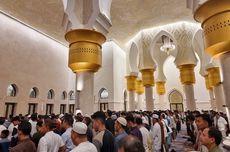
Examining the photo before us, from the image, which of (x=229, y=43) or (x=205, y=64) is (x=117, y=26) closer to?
(x=205, y=64)

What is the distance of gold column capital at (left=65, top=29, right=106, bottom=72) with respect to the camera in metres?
4.85

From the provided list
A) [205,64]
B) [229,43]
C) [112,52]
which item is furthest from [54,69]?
[229,43]

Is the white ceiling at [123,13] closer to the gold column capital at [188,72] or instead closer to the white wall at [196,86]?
the gold column capital at [188,72]

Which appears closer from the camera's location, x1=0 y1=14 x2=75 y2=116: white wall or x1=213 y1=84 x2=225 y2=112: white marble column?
x1=0 y1=14 x2=75 y2=116: white wall

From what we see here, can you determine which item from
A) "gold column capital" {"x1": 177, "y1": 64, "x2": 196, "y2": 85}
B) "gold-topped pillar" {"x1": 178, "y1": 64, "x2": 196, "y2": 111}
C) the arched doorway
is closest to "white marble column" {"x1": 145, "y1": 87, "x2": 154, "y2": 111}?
"gold-topped pillar" {"x1": 178, "y1": 64, "x2": 196, "y2": 111}

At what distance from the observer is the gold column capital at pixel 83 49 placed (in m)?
4.85

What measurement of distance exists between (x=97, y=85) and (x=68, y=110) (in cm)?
316

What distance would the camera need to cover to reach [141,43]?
10.7 m

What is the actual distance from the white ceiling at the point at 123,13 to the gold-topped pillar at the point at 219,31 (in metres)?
5.02

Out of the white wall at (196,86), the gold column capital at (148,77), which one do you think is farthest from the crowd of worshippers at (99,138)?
the white wall at (196,86)

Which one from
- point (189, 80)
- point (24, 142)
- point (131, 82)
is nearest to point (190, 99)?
point (189, 80)

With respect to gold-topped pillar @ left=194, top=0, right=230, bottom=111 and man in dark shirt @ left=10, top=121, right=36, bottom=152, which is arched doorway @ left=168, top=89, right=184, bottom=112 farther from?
man in dark shirt @ left=10, top=121, right=36, bottom=152

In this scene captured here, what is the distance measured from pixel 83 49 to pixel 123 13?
4725 mm

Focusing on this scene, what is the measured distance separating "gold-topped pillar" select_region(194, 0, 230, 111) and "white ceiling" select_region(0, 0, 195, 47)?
502 centimetres
